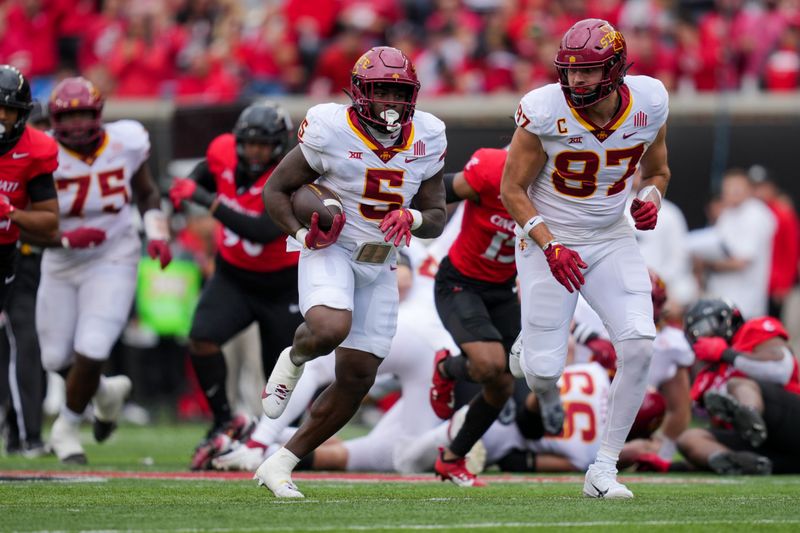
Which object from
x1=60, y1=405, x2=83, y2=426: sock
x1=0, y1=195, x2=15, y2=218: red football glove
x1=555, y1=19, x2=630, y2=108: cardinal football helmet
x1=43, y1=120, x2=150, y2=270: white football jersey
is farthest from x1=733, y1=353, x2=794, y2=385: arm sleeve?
x1=0, y1=195, x2=15, y2=218: red football glove

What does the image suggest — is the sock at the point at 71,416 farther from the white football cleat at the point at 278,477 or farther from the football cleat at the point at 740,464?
the football cleat at the point at 740,464

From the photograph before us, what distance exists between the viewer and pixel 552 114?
18.6 feet

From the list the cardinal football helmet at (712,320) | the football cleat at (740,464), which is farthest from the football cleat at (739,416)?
the cardinal football helmet at (712,320)

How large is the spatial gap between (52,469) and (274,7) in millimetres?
8979

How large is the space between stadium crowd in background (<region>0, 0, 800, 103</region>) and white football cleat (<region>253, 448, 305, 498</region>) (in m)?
7.52

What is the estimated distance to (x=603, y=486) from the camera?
5.64 m

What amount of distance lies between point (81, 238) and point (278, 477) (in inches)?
102

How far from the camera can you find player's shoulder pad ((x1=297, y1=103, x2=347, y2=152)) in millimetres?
5578

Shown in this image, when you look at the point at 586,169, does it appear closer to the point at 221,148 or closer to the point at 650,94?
the point at 650,94

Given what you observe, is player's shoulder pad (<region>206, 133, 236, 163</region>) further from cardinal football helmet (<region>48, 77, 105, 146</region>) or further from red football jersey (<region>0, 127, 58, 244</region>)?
red football jersey (<region>0, 127, 58, 244</region>)

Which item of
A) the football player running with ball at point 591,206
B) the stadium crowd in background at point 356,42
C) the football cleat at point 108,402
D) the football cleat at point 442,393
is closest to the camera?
the football player running with ball at point 591,206

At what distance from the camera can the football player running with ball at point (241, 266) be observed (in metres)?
7.52

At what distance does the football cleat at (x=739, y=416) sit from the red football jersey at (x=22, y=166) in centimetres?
353

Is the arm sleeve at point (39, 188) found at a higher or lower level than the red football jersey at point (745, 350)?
higher
